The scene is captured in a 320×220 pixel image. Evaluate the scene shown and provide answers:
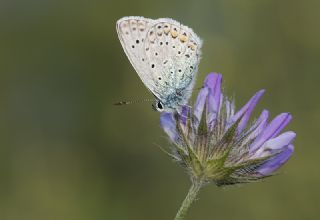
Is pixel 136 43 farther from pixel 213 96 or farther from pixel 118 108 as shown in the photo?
pixel 118 108

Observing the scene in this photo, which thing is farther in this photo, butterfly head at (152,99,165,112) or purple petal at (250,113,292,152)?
butterfly head at (152,99,165,112)

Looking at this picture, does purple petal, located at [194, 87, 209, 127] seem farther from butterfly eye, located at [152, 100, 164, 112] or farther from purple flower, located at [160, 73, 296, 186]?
butterfly eye, located at [152, 100, 164, 112]

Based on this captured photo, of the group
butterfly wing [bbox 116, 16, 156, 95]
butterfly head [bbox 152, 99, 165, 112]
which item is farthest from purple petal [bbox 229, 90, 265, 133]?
butterfly wing [bbox 116, 16, 156, 95]

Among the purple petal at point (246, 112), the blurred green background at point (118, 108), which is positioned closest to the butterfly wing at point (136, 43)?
the purple petal at point (246, 112)

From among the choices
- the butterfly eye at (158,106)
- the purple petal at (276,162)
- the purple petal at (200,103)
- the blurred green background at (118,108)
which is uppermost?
the purple petal at (200,103)

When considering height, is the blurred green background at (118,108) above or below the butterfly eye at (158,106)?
below

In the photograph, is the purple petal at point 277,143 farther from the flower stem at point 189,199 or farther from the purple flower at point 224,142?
the flower stem at point 189,199
